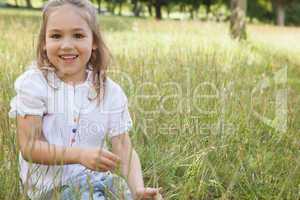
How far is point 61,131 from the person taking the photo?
215 centimetres

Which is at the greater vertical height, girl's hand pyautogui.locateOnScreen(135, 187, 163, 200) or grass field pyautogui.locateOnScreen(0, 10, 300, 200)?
girl's hand pyautogui.locateOnScreen(135, 187, 163, 200)

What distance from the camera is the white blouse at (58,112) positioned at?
2.09 metres

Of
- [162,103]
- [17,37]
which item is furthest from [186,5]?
[162,103]

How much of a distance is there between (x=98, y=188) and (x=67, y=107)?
1.09 feet

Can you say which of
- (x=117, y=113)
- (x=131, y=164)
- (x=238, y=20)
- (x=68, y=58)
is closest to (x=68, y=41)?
(x=68, y=58)

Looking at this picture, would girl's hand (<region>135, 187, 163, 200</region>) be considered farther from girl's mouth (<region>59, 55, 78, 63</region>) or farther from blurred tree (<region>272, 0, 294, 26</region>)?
blurred tree (<region>272, 0, 294, 26</region>)

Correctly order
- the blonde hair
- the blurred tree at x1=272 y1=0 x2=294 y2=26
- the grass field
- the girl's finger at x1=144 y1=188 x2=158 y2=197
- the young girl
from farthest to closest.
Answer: the blurred tree at x1=272 y1=0 x2=294 y2=26
the grass field
the blonde hair
the young girl
the girl's finger at x1=144 y1=188 x2=158 y2=197

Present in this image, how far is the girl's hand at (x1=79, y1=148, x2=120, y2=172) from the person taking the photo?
1743mm

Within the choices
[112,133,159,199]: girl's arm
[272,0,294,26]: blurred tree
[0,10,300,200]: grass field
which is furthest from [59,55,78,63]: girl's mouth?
[272,0,294,26]: blurred tree

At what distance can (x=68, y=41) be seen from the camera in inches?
84.4

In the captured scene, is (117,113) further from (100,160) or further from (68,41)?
(100,160)

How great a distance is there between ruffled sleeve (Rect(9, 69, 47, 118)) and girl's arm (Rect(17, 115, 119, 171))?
3 cm

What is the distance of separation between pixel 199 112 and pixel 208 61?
5.48 ft

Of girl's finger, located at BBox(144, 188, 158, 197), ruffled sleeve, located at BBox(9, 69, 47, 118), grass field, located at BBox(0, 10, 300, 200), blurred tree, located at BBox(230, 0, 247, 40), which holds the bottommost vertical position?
blurred tree, located at BBox(230, 0, 247, 40)
